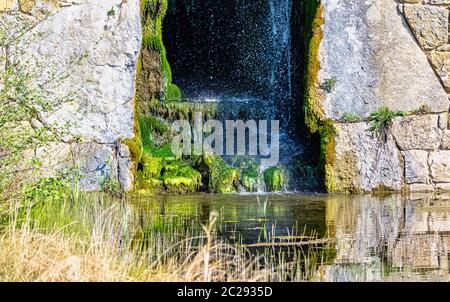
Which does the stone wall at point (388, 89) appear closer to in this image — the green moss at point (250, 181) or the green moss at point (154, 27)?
the green moss at point (250, 181)

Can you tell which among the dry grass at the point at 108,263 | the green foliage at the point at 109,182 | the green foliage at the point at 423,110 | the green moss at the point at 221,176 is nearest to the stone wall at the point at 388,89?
the green foliage at the point at 423,110

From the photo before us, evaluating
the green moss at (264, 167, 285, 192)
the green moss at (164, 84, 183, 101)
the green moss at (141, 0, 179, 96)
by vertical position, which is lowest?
the green moss at (264, 167, 285, 192)

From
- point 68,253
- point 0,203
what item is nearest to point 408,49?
point 0,203

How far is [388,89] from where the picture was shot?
11078 millimetres

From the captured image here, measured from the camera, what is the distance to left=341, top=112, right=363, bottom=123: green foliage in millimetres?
11023

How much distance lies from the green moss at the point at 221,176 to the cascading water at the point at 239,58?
2.82ft

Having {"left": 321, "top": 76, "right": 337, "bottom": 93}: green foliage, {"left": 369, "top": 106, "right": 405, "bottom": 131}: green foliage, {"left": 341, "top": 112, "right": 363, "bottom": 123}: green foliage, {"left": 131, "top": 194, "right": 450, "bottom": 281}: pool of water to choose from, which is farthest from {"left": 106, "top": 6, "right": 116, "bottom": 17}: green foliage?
{"left": 369, "top": 106, "right": 405, "bottom": 131}: green foliage

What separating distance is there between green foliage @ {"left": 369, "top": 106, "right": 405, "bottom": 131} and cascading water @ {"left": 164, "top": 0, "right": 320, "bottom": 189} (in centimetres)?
114

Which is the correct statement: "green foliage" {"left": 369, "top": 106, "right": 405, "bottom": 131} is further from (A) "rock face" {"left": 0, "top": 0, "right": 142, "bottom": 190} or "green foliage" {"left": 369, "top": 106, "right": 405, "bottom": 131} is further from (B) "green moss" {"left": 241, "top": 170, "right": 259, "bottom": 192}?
(A) "rock face" {"left": 0, "top": 0, "right": 142, "bottom": 190}

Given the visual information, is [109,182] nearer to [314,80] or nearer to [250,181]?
[250,181]

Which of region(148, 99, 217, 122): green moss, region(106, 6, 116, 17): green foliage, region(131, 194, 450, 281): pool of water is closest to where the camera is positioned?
region(131, 194, 450, 281): pool of water

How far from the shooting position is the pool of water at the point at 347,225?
20.2 ft

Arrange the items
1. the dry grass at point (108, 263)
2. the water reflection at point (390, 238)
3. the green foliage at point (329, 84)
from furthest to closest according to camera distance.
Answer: the green foliage at point (329, 84) < the water reflection at point (390, 238) < the dry grass at point (108, 263)

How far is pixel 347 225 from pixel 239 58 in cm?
546
